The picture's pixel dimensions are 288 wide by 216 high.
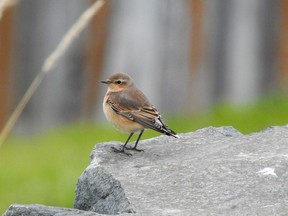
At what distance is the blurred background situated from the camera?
43.7ft

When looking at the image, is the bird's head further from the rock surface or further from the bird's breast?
the rock surface

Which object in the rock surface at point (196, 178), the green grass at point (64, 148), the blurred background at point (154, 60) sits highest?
the rock surface at point (196, 178)

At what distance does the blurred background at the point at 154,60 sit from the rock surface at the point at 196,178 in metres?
5.57

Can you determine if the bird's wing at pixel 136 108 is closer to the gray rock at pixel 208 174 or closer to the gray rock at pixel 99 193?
the gray rock at pixel 208 174

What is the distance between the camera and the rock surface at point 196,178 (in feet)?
20.0

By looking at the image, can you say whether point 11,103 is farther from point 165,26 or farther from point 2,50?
point 165,26

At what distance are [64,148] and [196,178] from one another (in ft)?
20.7

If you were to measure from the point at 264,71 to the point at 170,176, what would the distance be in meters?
7.20

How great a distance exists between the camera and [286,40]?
1363 cm

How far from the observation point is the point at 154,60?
13359mm

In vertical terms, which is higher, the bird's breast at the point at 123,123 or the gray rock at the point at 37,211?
the gray rock at the point at 37,211

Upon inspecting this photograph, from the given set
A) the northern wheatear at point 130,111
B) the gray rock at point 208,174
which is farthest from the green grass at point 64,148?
the gray rock at point 208,174

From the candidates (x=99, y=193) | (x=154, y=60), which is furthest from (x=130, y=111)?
(x=154, y=60)

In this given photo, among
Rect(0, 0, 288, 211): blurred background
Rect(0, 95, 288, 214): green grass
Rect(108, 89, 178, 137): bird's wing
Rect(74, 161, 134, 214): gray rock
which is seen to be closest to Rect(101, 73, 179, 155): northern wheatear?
Rect(108, 89, 178, 137): bird's wing
